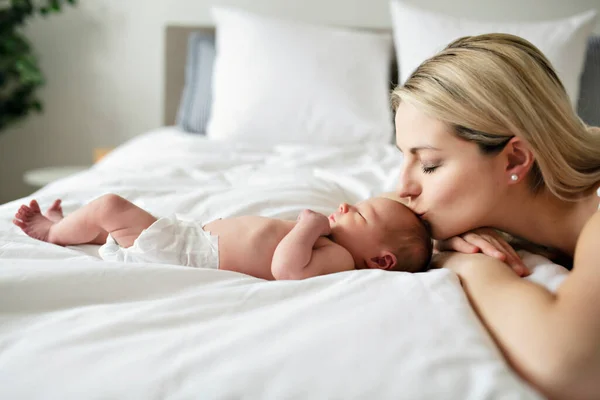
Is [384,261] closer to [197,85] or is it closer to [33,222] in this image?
[33,222]

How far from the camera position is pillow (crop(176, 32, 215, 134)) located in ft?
9.83

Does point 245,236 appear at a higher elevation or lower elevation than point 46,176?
higher

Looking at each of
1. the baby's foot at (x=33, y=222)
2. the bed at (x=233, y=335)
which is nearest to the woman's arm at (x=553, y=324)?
the bed at (x=233, y=335)

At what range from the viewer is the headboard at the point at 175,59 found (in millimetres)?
3346

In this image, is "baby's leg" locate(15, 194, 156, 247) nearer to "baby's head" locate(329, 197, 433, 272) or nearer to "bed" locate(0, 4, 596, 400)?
"bed" locate(0, 4, 596, 400)

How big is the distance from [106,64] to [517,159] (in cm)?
295

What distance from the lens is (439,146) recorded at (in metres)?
1.13

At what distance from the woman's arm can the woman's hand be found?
140 millimetres

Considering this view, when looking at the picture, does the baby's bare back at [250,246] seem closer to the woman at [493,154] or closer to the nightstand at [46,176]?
the woman at [493,154]

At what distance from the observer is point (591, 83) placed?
2709 mm

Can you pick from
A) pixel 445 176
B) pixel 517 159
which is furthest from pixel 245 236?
pixel 517 159

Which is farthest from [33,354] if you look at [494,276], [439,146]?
[439,146]

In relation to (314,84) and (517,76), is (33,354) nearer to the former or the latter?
(517,76)

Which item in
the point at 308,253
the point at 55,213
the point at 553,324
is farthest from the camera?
the point at 55,213
